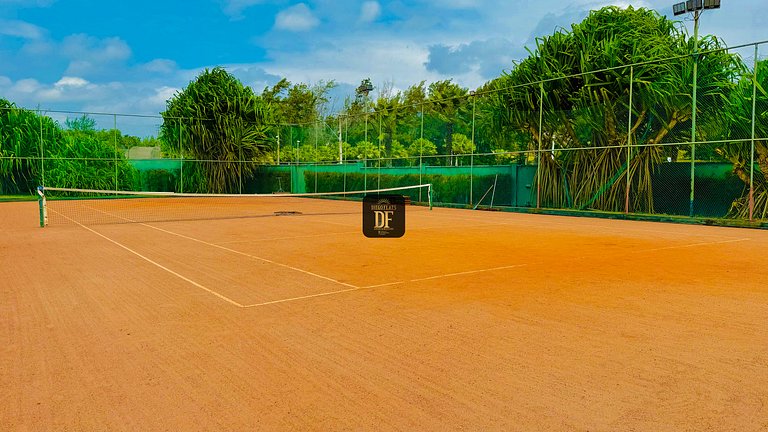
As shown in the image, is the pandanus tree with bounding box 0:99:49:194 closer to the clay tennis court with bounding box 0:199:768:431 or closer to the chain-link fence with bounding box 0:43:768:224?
the chain-link fence with bounding box 0:43:768:224

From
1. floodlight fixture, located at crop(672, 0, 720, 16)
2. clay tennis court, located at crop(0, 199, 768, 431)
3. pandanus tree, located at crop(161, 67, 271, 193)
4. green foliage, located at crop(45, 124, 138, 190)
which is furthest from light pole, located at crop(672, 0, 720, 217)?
green foliage, located at crop(45, 124, 138, 190)

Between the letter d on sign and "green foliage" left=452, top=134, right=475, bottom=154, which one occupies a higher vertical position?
"green foliage" left=452, top=134, right=475, bottom=154

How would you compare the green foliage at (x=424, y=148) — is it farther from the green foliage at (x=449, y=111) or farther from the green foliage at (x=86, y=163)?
the green foliage at (x=86, y=163)

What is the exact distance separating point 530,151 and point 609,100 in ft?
9.62

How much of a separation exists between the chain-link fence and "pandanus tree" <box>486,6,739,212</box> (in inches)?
1.8

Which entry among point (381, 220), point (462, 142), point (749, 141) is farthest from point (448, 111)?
point (381, 220)

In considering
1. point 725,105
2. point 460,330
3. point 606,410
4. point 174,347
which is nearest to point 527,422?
point 606,410

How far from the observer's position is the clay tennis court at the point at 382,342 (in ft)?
9.60

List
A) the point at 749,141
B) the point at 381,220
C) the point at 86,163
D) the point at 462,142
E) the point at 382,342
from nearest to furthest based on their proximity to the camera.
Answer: the point at 382,342, the point at 381,220, the point at 749,141, the point at 462,142, the point at 86,163

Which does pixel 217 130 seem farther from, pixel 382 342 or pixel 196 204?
pixel 382 342

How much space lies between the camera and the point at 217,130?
31672 mm

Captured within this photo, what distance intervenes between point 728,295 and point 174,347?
17.3ft

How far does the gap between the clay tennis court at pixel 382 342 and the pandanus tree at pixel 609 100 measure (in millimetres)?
9875

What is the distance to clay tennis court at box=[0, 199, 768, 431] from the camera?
2.93m
